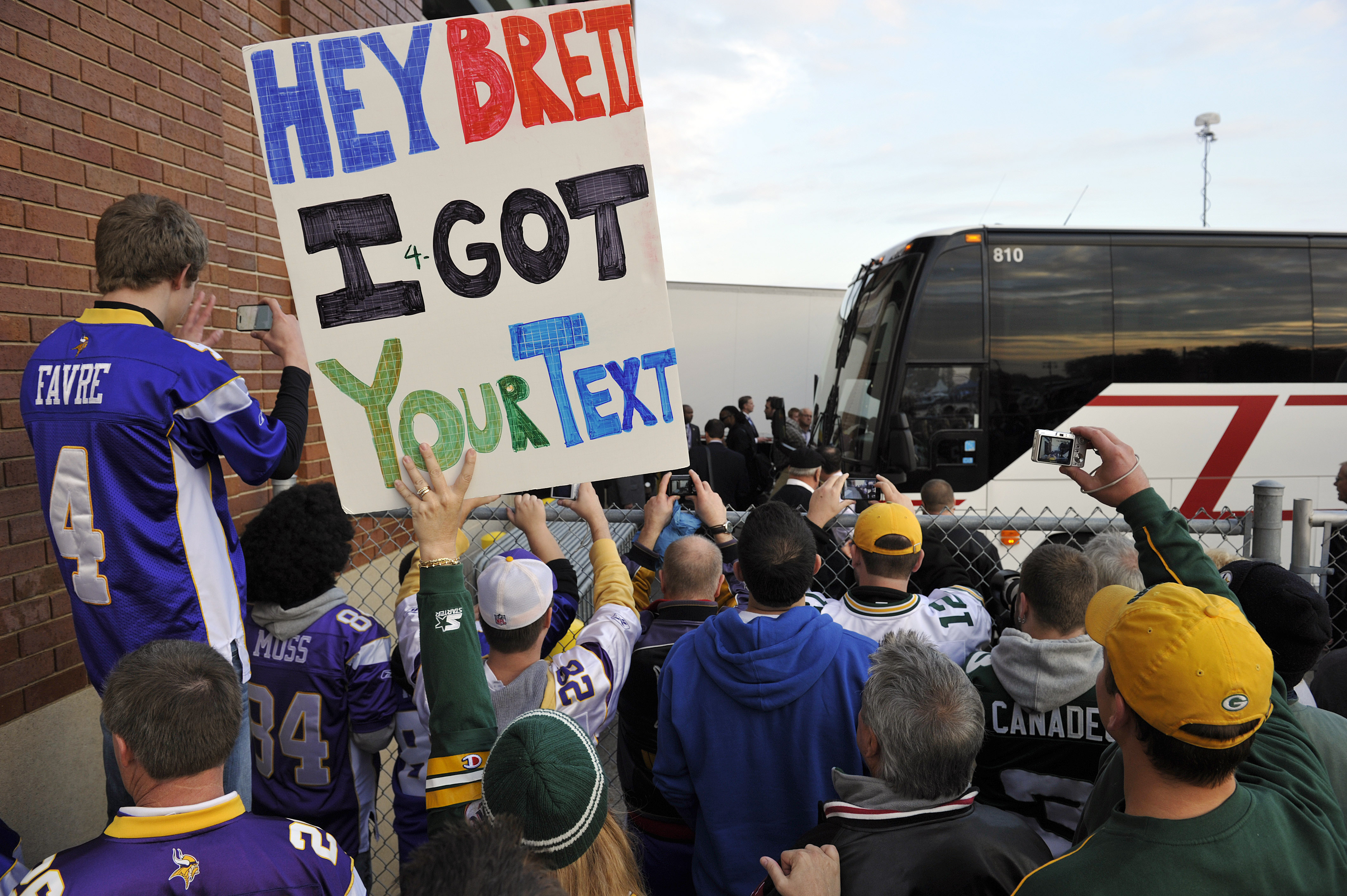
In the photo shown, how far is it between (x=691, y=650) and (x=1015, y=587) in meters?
1.52

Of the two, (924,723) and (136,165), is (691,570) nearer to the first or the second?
(924,723)

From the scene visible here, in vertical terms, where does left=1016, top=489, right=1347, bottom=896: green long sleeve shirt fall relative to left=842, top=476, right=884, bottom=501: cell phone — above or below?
above

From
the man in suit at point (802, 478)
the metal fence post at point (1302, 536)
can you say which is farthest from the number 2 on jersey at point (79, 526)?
the metal fence post at point (1302, 536)

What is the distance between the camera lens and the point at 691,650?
2225 millimetres

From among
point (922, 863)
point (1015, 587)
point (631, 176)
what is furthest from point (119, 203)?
point (1015, 587)

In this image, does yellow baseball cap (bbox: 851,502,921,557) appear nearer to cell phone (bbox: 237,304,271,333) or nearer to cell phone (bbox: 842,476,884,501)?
cell phone (bbox: 842,476,884,501)

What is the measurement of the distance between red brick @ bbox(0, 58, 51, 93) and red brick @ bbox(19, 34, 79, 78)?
0.8 inches

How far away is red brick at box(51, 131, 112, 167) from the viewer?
2945 mm

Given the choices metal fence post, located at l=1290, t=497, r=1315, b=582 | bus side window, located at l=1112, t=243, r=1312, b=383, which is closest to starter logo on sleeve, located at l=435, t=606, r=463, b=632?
metal fence post, located at l=1290, t=497, r=1315, b=582

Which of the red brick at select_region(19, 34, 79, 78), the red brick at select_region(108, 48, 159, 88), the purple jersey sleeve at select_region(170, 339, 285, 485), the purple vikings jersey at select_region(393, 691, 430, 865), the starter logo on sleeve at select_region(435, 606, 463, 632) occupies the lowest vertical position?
the purple vikings jersey at select_region(393, 691, 430, 865)

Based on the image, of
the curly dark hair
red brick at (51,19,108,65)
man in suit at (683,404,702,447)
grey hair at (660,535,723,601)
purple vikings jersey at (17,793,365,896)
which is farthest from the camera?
man in suit at (683,404,702,447)

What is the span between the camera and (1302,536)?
10.7ft

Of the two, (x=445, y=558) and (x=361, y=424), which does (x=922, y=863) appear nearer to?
(x=445, y=558)

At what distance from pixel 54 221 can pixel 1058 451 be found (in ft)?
11.4
